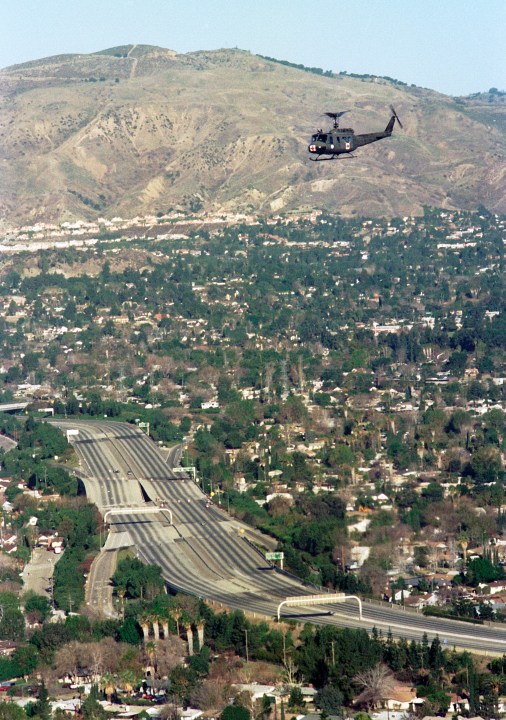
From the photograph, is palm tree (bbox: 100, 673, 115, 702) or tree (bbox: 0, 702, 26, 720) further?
palm tree (bbox: 100, 673, 115, 702)

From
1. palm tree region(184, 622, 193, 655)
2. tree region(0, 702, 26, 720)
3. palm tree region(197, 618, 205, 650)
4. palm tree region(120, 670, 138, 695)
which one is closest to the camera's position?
tree region(0, 702, 26, 720)

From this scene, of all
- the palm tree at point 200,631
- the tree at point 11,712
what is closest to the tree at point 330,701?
the palm tree at point 200,631

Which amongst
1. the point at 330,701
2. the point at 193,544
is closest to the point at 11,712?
the point at 330,701

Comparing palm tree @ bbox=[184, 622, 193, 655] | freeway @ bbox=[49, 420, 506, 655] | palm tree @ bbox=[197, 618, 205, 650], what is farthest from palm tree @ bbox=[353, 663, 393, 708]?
palm tree @ bbox=[197, 618, 205, 650]

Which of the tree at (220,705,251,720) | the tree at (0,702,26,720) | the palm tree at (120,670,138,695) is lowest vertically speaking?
the palm tree at (120,670,138,695)

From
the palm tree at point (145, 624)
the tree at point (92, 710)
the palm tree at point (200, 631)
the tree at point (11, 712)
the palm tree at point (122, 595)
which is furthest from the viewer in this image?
the palm tree at point (122, 595)

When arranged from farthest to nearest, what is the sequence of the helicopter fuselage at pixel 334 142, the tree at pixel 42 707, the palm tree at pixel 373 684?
the helicopter fuselage at pixel 334 142, the palm tree at pixel 373 684, the tree at pixel 42 707

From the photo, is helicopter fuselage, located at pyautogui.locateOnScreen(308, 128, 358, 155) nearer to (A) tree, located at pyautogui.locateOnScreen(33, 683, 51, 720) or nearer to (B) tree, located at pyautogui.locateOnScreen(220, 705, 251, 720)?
(B) tree, located at pyautogui.locateOnScreen(220, 705, 251, 720)

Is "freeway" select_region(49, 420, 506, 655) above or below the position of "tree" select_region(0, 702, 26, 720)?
below

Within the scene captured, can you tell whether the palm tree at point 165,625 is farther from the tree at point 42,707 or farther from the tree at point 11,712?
the tree at point 11,712
